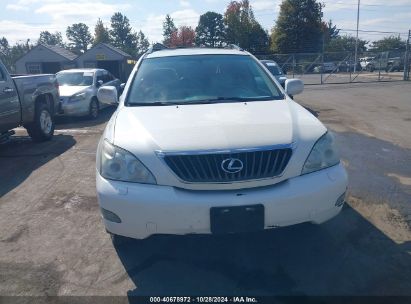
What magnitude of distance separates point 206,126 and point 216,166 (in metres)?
0.46

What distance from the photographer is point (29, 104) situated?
7.70 metres

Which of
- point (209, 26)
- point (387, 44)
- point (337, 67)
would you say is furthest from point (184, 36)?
point (337, 67)

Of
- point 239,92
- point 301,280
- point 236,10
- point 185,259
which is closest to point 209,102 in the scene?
point 239,92

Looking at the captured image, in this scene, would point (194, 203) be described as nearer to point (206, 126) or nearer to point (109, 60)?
point (206, 126)

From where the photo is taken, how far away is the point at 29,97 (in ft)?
25.3

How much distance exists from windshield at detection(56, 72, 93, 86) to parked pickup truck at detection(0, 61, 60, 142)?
3474 mm

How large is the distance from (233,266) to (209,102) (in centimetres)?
160

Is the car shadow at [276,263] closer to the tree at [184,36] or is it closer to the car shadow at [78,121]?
the car shadow at [78,121]

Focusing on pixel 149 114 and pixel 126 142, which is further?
pixel 149 114

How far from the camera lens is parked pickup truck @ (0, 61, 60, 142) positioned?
274 inches

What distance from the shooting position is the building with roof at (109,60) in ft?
90.8

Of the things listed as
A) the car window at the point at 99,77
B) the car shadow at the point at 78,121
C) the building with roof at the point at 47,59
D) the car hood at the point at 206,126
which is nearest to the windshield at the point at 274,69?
the car window at the point at 99,77

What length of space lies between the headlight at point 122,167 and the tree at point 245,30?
49.4m

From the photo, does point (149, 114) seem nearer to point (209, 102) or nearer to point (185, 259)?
point (209, 102)
